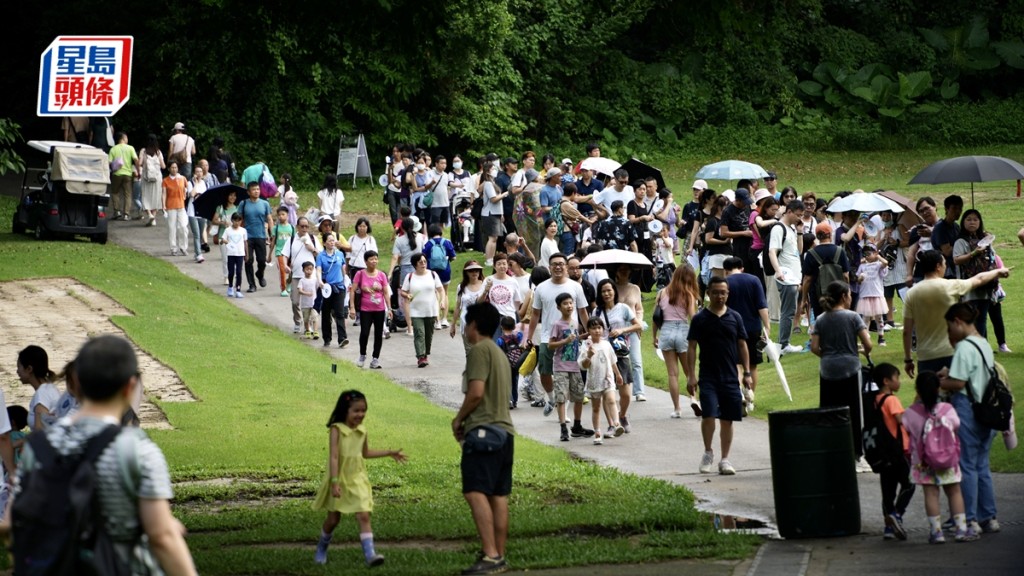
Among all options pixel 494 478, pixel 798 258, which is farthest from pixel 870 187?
pixel 494 478

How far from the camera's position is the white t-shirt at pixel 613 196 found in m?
23.0

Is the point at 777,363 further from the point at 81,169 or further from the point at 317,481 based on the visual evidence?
the point at 81,169

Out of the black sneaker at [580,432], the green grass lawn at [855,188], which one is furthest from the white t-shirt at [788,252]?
the black sneaker at [580,432]

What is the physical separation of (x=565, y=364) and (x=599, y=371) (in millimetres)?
513

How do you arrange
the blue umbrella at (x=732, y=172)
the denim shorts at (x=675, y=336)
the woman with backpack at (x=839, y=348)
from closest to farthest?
the woman with backpack at (x=839, y=348)
the denim shorts at (x=675, y=336)
the blue umbrella at (x=732, y=172)

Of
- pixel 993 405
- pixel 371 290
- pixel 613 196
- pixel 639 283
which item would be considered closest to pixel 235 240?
pixel 371 290

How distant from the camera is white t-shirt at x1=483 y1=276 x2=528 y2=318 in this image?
57.7 ft

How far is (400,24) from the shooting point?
43.0ft

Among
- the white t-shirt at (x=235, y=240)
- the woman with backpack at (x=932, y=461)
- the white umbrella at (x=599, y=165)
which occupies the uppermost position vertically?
the white umbrella at (x=599, y=165)

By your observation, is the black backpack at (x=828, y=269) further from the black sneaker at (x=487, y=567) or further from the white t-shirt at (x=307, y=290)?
the black sneaker at (x=487, y=567)

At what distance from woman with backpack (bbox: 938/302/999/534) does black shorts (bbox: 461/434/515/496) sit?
9.96 ft

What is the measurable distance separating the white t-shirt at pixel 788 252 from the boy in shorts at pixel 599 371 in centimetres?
458

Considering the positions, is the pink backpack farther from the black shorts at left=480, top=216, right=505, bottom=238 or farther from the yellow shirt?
the black shorts at left=480, top=216, right=505, bottom=238

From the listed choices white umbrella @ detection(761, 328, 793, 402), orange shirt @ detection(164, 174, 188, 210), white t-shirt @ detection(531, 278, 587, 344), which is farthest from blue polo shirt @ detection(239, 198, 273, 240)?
white umbrella @ detection(761, 328, 793, 402)
